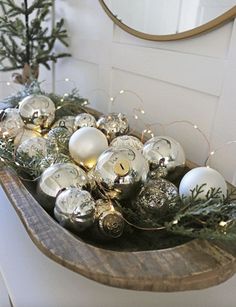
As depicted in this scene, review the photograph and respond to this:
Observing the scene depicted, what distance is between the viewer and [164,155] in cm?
62

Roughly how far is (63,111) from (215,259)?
69 centimetres

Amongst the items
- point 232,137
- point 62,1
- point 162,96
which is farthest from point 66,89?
point 232,137

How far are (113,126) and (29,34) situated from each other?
2.54 ft

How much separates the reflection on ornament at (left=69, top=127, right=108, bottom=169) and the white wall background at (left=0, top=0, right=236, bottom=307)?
189 mm

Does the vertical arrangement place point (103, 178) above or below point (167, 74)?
below

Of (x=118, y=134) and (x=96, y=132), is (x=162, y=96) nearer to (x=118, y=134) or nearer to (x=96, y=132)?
(x=118, y=134)

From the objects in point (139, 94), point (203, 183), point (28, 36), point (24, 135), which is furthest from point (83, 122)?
point (28, 36)

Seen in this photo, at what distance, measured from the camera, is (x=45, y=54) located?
129 cm

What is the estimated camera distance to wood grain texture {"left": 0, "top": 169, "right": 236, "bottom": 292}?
363 mm

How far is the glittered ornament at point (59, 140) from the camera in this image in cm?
69

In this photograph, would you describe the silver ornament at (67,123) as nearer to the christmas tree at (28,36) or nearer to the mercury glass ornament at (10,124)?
the mercury glass ornament at (10,124)

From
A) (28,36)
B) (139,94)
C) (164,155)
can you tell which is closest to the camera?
(164,155)

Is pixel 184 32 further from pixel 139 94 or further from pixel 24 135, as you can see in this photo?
pixel 24 135

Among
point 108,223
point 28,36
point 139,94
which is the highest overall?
point 28,36
